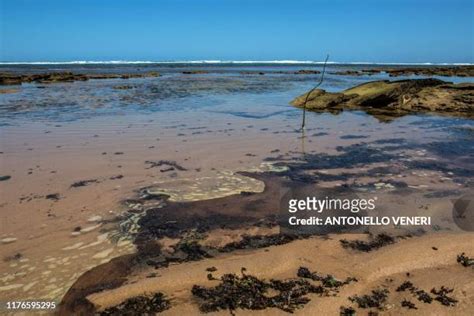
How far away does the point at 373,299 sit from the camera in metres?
3.44

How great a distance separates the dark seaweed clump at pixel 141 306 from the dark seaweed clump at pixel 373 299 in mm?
1647

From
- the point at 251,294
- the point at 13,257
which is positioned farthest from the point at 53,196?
the point at 251,294

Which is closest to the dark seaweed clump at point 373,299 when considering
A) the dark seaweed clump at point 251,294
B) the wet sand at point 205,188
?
the wet sand at point 205,188

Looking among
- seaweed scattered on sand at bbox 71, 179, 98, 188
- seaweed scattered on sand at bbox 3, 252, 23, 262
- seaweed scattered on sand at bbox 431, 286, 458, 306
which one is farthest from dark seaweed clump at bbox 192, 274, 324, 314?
seaweed scattered on sand at bbox 71, 179, 98, 188

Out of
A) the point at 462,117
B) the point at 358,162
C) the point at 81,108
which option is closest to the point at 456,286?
the point at 358,162

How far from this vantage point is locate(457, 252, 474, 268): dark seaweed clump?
3973 millimetres

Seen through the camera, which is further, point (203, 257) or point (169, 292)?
point (203, 257)

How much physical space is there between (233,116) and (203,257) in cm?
1059

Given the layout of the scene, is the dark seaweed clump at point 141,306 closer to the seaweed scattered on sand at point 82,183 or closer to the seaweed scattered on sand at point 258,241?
the seaweed scattered on sand at point 258,241

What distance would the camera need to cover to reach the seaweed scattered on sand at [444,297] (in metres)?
3.37

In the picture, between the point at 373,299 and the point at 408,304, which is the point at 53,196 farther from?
the point at 408,304

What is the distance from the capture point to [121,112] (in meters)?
15.5

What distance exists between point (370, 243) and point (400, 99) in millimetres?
14902

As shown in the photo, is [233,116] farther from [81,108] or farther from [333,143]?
[81,108]
